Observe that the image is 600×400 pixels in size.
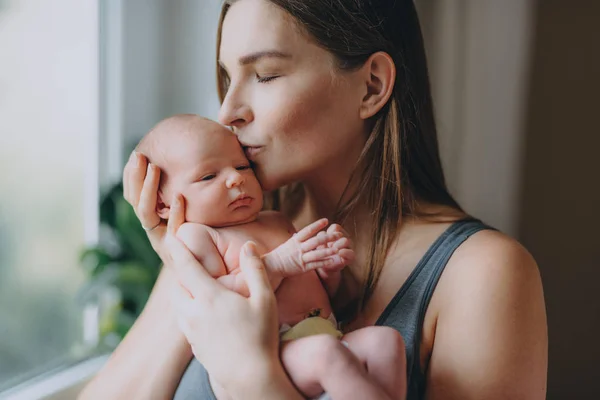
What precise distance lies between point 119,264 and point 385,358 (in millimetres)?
1153

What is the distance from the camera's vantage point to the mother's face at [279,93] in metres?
1.16

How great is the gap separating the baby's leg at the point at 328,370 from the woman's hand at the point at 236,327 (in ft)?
0.08

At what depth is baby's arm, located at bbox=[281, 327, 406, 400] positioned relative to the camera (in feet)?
2.83

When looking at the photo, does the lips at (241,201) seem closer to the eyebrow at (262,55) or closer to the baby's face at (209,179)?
the baby's face at (209,179)

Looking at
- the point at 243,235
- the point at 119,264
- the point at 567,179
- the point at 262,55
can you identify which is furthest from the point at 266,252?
the point at 567,179

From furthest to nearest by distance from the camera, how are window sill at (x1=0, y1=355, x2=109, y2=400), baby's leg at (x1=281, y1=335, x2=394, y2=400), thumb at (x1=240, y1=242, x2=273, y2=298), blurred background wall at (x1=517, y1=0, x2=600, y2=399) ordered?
blurred background wall at (x1=517, y1=0, x2=600, y2=399) → window sill at (x1=0, y1=355, x2=109, y2=400) → thumb at (x1=240, y1=242, x2=273, y2=298) → baby's leg at (x1=281, y1=335, x2=394, y2=400)

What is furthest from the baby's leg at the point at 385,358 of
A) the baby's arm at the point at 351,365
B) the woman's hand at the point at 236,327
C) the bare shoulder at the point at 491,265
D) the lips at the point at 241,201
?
the lips at the point at 241,201

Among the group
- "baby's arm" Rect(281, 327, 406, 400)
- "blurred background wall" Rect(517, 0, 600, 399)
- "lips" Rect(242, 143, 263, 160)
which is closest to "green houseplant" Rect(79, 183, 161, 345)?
"lips" Rect(242, 143, 263, 160)

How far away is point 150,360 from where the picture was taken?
1.23 metres

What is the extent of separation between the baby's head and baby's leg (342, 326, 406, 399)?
352mm

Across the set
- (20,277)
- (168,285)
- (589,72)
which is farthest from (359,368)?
(589,72)

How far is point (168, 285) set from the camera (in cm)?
132

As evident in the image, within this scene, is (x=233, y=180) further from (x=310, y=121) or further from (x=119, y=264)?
(x=119, y=264)

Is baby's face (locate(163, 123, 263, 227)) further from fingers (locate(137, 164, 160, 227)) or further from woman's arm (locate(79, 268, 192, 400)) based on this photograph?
woman's arm (locate(79, 268, 192, 400))
